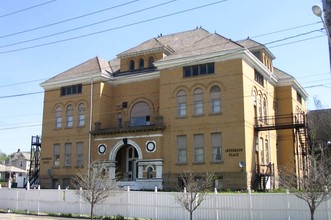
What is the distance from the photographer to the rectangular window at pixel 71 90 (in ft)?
151

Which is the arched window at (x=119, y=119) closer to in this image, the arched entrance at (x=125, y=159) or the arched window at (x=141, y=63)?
the arched entrance at (x=125, y=159)

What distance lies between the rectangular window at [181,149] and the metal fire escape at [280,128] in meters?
6.82

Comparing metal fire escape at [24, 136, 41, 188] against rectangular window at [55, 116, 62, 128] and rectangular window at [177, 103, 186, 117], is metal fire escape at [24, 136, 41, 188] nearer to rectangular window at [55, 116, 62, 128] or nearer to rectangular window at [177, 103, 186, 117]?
A: rectangular window at [55, 116, 62, 128]

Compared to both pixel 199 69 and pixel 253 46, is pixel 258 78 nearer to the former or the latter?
pixel 253 46

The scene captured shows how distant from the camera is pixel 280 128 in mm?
39062

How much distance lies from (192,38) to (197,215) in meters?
26.4

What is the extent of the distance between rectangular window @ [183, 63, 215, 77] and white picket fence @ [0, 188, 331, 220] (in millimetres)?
16395

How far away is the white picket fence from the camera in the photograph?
20.6 m

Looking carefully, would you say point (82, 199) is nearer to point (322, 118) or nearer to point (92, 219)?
point (92, 219)

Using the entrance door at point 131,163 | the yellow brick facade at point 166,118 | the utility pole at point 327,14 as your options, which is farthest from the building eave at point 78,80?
the utility pole at point 327,14

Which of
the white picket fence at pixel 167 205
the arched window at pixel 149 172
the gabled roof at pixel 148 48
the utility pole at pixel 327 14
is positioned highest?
the gabled roof at pixel 148 48

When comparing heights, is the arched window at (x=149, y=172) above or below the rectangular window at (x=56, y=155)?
below

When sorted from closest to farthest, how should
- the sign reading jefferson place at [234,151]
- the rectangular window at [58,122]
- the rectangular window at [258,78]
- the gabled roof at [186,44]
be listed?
1. the sign reading jefferson place at [234,151]
2. the gabled roof at [186,44]
3. the rectangular window at [258,78]
4. the rectangular window at [58,122]

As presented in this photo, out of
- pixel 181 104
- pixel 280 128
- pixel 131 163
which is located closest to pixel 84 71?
pixel 131 163
